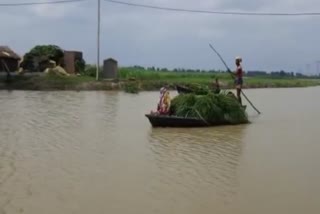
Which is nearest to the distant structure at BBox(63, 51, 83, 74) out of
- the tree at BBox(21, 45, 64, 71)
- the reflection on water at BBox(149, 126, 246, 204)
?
the tree at BBox(21, 45, 64, 71)

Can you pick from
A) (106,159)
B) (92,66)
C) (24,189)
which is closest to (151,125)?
(106,159)

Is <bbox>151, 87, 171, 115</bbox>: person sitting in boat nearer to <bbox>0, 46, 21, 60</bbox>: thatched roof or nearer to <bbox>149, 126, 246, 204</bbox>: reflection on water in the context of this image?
<bbox>149, 126, 246, 204</bbox>: reflection on water

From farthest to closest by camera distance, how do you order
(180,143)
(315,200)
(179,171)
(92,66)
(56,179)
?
(92,66)
(180,143)
(179,171)
(56,179)
(315,200)

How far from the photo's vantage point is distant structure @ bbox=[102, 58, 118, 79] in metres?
39.6

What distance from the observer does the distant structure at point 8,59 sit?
37031mm

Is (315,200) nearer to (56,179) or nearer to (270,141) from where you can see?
(56,179)

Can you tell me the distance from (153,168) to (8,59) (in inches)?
1176

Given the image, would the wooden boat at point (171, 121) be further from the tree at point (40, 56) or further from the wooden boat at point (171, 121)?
the tree at point (40, 56)

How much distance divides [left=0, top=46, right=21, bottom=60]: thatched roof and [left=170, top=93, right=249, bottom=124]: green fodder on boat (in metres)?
23.3

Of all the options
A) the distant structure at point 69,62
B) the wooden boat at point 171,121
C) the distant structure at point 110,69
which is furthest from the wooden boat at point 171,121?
the distant structure at point 69,62

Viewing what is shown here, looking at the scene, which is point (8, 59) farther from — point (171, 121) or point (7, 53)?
point (171, 121)

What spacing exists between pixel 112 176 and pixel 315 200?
11.0ft

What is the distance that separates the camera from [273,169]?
1038 centimetres

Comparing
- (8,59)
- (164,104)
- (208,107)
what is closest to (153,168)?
(164,104)
